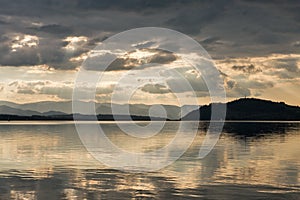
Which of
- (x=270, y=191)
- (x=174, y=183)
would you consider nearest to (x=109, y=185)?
(x=174, y=183)

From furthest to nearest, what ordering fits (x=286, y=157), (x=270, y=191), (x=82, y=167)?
(x=286, y=157) → (x=82, y=167) → (x=270, y=191)

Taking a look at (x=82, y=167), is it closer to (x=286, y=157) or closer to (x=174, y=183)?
(x=174, y=183)

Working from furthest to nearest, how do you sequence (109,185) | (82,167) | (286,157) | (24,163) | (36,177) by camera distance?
(286,157)
(24,163)
(82,167)
(36,177)
(109,185)

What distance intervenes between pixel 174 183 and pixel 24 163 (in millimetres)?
21611

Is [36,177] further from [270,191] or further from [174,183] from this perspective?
[270,191]

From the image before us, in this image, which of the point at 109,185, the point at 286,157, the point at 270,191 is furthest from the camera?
A: the point at 286,157

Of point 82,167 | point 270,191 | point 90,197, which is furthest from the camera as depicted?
point 82,167

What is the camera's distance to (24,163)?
55.0 m

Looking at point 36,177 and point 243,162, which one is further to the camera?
point 243,162

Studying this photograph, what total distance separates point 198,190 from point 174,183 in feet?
11.5

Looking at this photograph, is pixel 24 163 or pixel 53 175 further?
pixel 24 163

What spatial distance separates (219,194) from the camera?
3481 cm

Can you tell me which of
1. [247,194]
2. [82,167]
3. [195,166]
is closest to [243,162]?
[195,166]

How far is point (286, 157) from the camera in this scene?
63.2 metres
